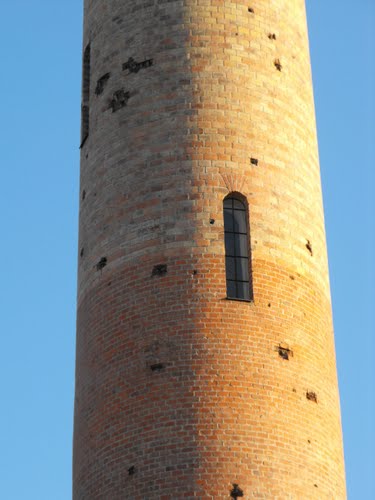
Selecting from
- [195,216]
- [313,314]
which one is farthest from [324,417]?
[195,216]

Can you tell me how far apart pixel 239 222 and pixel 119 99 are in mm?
3451

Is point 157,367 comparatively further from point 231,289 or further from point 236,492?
point 236,492

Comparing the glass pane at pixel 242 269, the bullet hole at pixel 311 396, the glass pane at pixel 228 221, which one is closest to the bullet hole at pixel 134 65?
the glass pane at pixel 228 221

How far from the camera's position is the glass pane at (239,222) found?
22.4m

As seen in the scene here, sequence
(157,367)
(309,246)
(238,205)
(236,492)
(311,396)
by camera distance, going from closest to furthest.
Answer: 1. (236,492)
2. (157,367)
3. (311,396)
4. (238,205)
5. (309,246)

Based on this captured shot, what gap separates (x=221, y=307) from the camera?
2148 cm

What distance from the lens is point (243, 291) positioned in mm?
21906

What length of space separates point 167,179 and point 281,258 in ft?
7.76

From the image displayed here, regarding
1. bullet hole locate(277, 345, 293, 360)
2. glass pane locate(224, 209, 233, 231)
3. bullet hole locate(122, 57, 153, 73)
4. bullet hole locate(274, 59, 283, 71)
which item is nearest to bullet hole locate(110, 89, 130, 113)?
bullet hole locate(122, 57, 153, 73)

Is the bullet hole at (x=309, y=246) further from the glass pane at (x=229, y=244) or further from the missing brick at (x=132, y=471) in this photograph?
the missing brick at (x=132, y=471)

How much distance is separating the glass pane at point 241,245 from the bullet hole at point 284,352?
5.72 ft

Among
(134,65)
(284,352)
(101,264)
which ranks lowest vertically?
(284,352)

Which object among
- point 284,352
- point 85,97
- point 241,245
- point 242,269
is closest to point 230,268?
point 242,269

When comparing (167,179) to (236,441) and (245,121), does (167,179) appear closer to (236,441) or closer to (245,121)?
(245,121)
